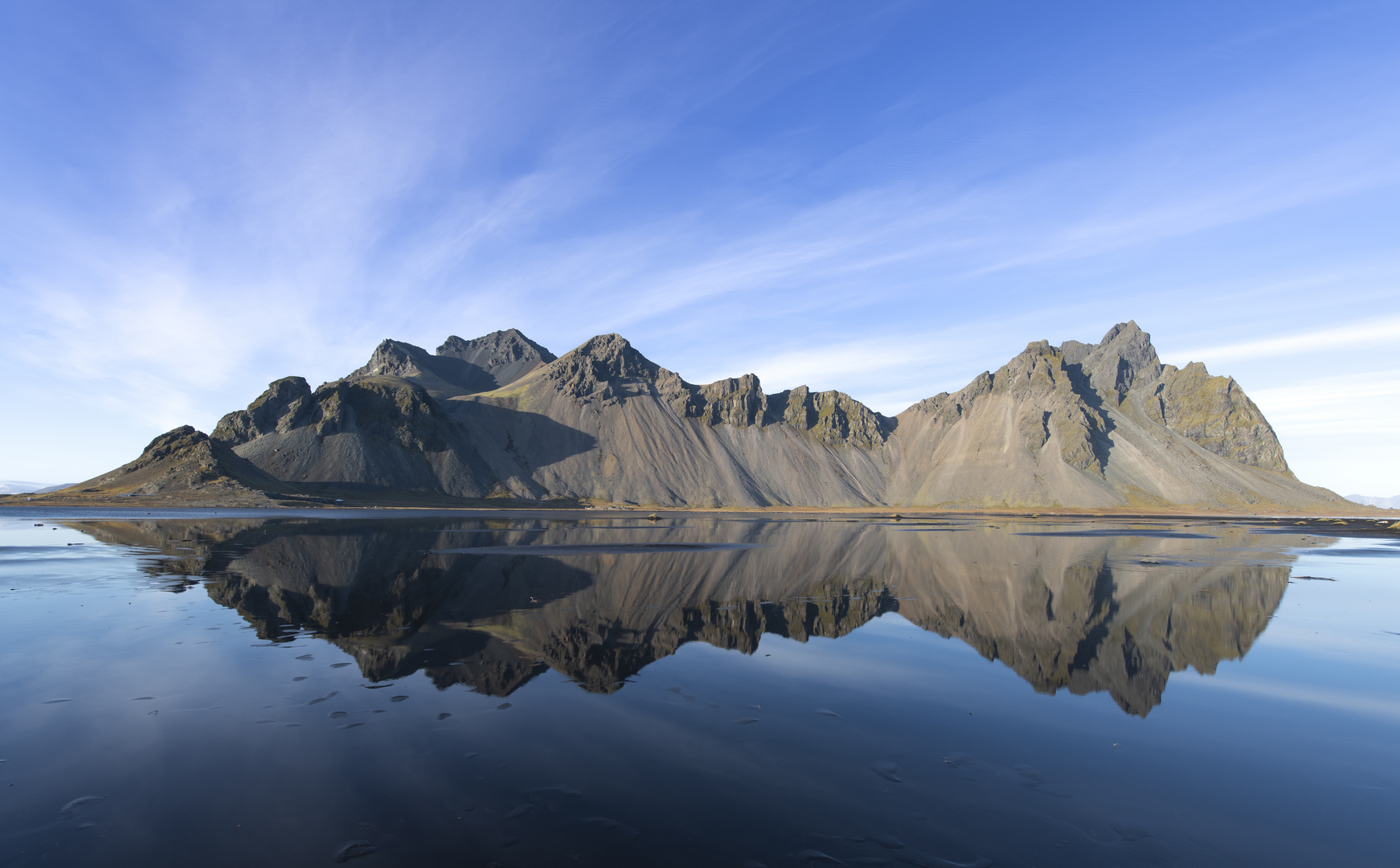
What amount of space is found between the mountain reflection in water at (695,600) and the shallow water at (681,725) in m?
0.23

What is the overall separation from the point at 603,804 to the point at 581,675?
6785mm

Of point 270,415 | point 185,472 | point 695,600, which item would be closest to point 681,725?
point 695,600

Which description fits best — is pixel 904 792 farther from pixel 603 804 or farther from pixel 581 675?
pixel 581 675

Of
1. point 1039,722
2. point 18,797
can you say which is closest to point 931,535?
point 1039,722

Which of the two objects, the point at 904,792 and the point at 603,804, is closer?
the point at 603,804

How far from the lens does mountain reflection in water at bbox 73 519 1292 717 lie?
1722 centimetres

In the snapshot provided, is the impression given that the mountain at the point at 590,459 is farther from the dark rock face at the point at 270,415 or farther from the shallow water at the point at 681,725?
the shallow water at the point at 681,725

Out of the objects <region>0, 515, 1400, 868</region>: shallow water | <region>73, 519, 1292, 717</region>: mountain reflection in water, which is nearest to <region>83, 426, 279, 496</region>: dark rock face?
<region>73, 519, 1292, 717</region>: mountain reflection in water

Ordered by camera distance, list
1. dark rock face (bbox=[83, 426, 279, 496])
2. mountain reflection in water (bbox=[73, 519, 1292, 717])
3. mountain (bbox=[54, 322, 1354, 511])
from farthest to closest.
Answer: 1. mountain (bbox=[54, 322, 1354, 511])
2. dark rock face (bbox=[83, 426, 279, 496])
3. mountain reflection in water (bbox=[73, 519, 1292, 717])

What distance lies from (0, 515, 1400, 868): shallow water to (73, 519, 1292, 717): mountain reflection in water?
0.23 m

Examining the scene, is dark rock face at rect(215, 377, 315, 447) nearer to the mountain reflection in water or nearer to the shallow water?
the mountain reflection in water

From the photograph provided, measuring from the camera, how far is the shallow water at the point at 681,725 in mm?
8188

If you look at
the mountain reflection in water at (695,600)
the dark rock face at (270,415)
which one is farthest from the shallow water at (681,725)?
the dark rock face at (270,415)

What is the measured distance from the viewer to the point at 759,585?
3089cm
